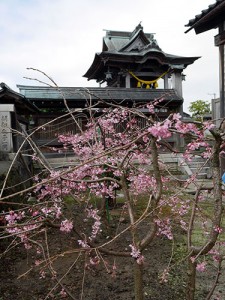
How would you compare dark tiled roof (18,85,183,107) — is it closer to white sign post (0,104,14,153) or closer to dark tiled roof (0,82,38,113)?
dark tiled roof (0,82,38,113)

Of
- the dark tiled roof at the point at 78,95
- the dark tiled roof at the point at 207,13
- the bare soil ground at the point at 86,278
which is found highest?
the dark tiled roof at the point at 207,13

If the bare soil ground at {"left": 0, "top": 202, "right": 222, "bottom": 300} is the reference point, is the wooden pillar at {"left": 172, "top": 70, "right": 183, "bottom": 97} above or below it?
above

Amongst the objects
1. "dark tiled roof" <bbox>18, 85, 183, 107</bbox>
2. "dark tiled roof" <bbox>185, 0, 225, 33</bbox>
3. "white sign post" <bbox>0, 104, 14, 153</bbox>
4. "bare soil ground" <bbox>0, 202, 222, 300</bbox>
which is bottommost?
"bare soil ground" <bbox>0, 202, 222, 300</bbox>

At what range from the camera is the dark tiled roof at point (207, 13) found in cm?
813

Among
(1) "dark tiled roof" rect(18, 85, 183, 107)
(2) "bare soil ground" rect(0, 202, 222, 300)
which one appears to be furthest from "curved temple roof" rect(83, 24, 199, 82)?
(2) "bare soil ground" rect(0, 202, 222, 300)

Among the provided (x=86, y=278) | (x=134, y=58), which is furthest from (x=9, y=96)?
(x=134, y=58)

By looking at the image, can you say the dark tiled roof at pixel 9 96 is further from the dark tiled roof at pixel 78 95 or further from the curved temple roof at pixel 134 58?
the curved temple roof at pixel 134 58

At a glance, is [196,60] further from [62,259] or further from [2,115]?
[62,259]

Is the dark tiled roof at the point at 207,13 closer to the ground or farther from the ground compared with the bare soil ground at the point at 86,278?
farther from the ground

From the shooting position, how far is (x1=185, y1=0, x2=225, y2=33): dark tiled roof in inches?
320

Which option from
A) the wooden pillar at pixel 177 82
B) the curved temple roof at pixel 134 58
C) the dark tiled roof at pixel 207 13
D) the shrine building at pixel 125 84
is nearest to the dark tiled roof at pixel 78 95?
the shrine building at pixel 125 84

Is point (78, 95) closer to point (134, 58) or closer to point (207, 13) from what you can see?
point (134, 58)

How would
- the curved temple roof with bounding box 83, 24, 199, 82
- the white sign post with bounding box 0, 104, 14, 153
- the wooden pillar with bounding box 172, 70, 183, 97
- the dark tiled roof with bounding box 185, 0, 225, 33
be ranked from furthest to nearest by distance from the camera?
the curved temple roof with bounding box 83, 24, 199, 82, the wooden pillar with bounding box 172, 70, 183, 97, the dark tiled roof with bounding box 185, 0, 225, 33, the white sign post with bounding box 0, 104, 14, 153

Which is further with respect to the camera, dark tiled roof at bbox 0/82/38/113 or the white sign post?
dark tiled roof at bbox 0/82/38/113
